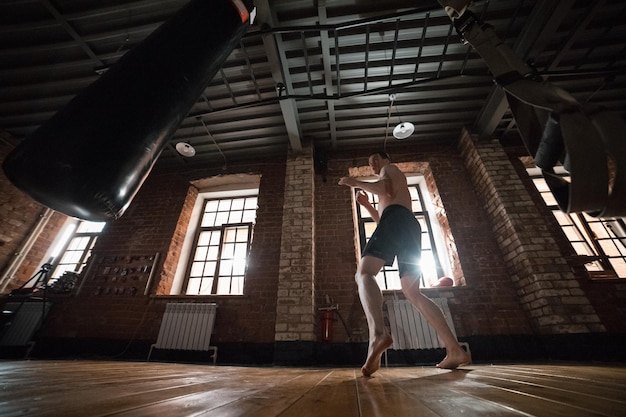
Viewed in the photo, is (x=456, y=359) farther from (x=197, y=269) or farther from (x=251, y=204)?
(x=251, y=204)

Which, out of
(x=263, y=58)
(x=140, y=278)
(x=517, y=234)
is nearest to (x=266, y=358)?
(x=140, y=278)

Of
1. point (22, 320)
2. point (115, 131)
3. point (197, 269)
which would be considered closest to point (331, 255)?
point (197, 269)

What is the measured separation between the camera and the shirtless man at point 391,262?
5.13ft

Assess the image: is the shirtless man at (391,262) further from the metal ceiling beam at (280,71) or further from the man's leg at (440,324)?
the metal ceiling beam at (280,71)

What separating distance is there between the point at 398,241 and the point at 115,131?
5.51ft

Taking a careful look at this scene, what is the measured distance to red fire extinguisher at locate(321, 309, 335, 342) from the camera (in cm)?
304

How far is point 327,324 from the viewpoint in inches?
122

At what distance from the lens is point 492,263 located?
352cm

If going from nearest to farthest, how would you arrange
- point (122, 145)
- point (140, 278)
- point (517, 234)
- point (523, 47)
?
point (122, 145), point (523, 47), point (517, 234), point (140, 278)

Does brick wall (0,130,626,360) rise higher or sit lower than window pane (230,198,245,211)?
lower

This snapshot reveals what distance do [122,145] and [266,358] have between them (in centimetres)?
330

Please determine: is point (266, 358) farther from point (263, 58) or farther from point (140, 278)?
point (263, 58)

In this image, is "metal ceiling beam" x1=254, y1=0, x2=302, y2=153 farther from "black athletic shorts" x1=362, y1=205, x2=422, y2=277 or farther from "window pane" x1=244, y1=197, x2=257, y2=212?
"black athletic shorts" x1=362, y1=205, x2=422, y2=277

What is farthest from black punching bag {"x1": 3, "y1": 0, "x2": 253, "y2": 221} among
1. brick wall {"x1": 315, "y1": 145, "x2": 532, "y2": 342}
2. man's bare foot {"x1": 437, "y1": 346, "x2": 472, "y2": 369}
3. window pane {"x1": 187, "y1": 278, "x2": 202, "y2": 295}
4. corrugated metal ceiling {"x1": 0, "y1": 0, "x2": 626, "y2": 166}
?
window pane {"x1": 187, "y1": 278, "x2": 202, "y2": 295}
